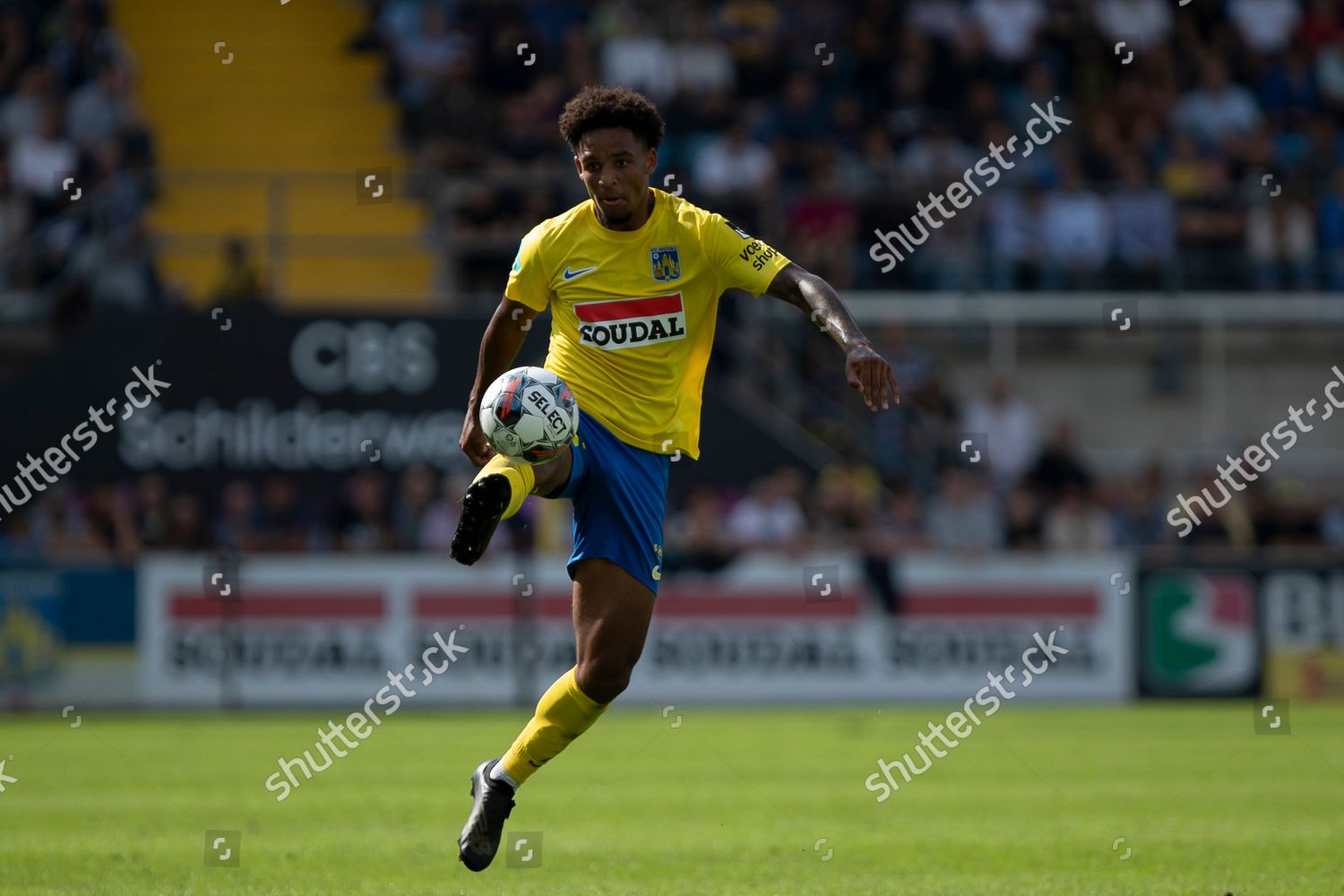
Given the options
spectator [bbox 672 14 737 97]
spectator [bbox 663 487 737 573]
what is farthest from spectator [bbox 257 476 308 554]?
spectator [bbox 672 14 737 97]

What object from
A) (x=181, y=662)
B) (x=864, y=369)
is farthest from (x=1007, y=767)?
(x=181, y=662)

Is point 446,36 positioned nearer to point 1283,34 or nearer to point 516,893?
point 1283,34

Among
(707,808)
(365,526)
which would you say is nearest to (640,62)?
(365,526)

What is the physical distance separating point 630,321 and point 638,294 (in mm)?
110

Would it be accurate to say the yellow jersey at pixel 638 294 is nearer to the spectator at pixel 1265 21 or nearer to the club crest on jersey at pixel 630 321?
the club crest on jersey at pixel 630 321

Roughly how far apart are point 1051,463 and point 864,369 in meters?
13.8

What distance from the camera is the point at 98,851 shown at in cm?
823

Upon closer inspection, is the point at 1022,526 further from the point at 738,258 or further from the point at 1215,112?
the point at 738,258

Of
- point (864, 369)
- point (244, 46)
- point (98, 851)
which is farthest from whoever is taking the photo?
point (244, 46)

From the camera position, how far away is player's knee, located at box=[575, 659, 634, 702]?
22.2ft

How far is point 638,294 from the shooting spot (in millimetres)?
6934

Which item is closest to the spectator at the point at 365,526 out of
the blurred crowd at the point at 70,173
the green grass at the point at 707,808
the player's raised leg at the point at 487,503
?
the green grass at the point at 707,808

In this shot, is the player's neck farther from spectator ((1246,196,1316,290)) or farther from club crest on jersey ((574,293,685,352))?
spectator ((1246,196,1316,290))

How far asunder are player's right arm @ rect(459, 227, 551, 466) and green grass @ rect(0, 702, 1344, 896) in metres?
1.75
